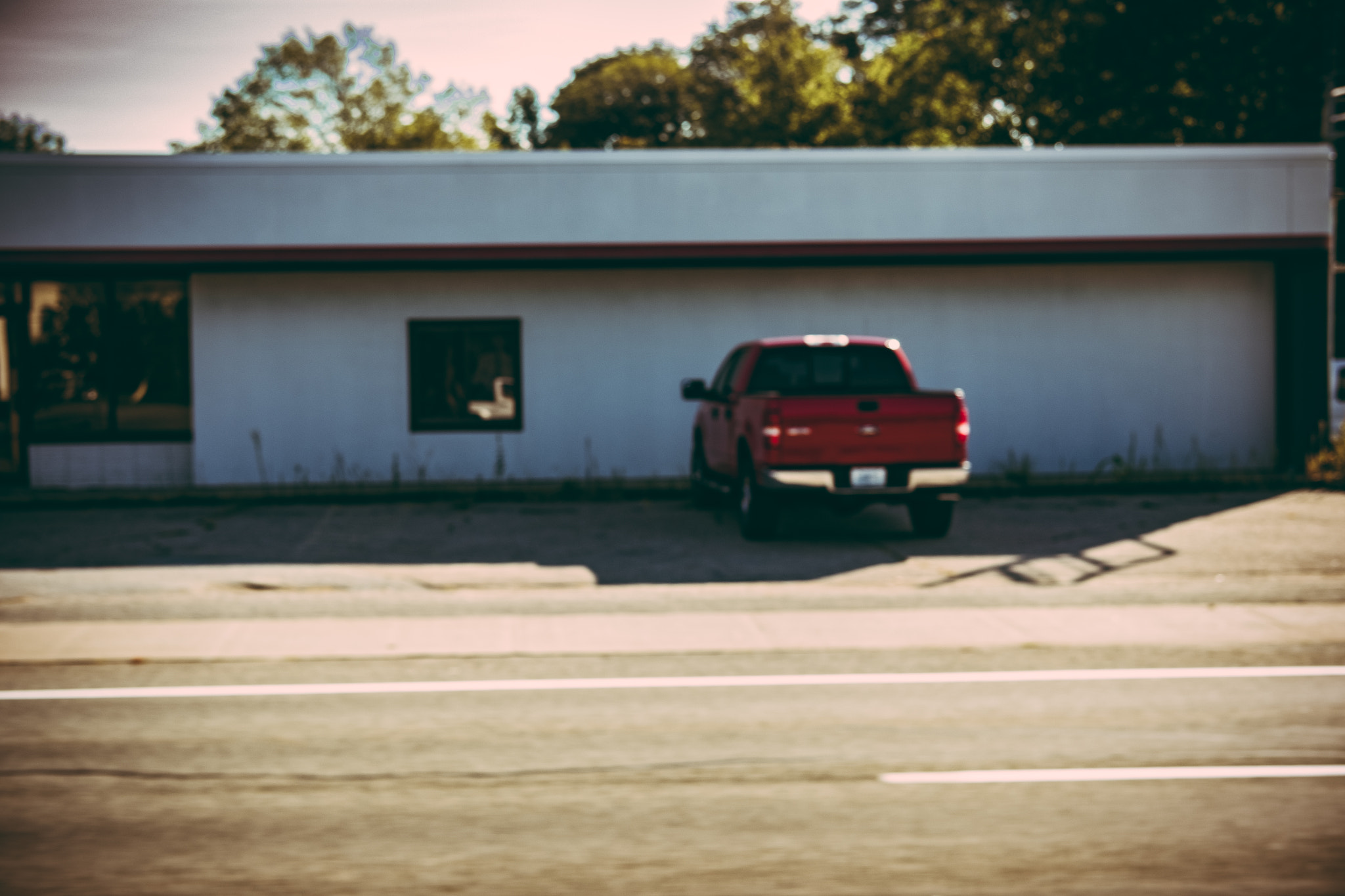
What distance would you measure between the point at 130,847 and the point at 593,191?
1407 cm

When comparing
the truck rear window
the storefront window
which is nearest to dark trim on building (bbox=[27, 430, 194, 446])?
the storefront window

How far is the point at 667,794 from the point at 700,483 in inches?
398

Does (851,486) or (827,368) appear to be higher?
(827,368)

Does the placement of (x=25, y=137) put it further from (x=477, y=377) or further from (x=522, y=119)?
(x=477, y=377)

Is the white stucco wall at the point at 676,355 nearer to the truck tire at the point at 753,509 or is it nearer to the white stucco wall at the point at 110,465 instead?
the white stucco wall at the point at 110,465

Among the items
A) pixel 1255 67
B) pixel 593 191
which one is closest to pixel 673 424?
pixel 593 191

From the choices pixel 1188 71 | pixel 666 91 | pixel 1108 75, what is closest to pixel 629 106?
pixel 666 91

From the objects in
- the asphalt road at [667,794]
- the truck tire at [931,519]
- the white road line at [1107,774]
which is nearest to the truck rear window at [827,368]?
the truck tire at [931,519]

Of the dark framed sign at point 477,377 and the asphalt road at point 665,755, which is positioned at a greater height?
the dark framed sign at point 477,377

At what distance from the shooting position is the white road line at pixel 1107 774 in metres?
5.43

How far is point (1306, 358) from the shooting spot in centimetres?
1861

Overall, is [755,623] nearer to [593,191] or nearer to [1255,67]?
[593,191]

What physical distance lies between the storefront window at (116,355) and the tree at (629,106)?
4910cm

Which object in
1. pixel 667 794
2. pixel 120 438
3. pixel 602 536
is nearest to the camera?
pixel 667 794
